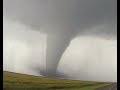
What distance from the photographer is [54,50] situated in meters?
2.09

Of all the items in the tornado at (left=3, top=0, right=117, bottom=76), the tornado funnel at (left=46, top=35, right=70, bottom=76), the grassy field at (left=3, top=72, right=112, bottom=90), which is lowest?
the grassy field at (left=3, top=72, right=112, bottom=90)

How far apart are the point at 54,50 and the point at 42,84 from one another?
0.29 metres

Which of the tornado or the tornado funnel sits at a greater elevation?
the tornado

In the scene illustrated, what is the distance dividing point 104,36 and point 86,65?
0.90 feet

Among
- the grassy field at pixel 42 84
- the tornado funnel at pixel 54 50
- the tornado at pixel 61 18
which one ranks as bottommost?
the grassy field at pixel 42 84

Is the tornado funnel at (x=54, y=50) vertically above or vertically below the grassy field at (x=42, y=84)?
above

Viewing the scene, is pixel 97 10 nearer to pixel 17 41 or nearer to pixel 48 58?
pixel 48 58

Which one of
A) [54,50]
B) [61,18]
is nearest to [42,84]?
[54,50]

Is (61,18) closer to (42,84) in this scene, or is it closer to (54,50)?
(54,50)

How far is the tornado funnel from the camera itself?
2076 mm

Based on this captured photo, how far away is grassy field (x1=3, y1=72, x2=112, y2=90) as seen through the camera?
206cm

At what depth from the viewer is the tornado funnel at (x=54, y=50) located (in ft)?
6.81

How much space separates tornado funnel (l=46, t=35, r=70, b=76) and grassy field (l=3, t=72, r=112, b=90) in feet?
0.25

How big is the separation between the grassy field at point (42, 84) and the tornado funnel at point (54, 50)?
0.25 ft
